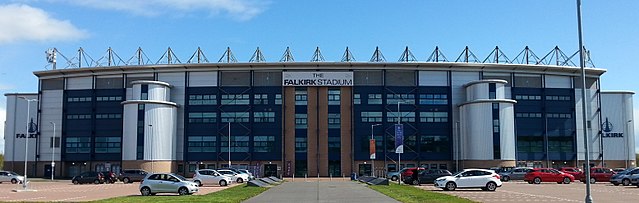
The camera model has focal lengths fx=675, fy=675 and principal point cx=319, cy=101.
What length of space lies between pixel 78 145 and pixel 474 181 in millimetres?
66642

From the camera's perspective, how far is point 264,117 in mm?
93875

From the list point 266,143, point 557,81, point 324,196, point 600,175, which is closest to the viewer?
point 324,196

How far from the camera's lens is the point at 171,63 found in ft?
318

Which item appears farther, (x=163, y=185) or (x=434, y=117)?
(x=434, y=117)

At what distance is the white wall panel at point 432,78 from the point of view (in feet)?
311

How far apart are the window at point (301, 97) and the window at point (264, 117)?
3.92 meters

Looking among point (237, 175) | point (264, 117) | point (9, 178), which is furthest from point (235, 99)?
point (9, 178)

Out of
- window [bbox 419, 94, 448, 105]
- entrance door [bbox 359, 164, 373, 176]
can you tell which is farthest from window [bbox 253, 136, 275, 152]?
window [bbox 419, 94, 448, 105]

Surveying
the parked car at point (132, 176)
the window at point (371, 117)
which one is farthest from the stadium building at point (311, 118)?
the parked car at point (132, 176)

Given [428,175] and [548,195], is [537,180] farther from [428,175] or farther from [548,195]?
[548,195]

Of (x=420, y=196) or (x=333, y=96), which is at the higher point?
(x=333, y=96)

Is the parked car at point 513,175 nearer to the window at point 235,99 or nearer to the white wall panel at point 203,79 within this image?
the window at point 235,99

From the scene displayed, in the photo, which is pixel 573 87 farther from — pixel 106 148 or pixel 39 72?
pixel 39 72

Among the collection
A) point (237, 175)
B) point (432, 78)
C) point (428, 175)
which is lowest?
point (237, 175)
